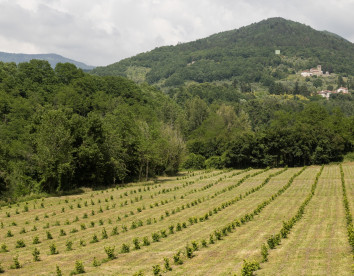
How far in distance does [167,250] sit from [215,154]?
7431 cm

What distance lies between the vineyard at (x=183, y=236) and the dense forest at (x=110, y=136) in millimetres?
8181

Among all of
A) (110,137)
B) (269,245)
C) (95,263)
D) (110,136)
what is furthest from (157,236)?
(110,136)

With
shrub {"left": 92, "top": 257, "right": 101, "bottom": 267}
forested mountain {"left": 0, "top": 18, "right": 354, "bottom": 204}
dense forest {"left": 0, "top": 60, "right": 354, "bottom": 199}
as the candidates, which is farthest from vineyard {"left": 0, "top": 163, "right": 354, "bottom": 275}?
forested mountain {"left": 0, "top": 18, "right": 354, "bottom": 204}

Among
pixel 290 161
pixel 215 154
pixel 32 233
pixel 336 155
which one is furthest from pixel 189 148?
pixel 32 233

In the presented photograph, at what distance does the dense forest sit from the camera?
5028cm

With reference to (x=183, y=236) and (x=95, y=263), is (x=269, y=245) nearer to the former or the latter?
(x=183, y=236)

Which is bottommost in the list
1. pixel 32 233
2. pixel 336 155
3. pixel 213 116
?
pixel 32 233

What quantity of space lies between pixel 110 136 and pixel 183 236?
121ft

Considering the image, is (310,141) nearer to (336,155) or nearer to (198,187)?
(336,155)

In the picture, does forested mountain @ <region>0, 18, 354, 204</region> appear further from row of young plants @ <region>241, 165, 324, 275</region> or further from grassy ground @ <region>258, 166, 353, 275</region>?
grassy ground @ <region>258, 166, 353, 275</region>

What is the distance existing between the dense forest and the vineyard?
8181 mm

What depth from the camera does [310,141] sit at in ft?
265

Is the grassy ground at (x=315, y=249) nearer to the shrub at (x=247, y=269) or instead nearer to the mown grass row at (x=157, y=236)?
the shrub at (x=247, y=269)

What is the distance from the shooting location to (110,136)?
58.3m
